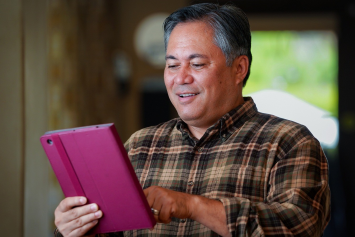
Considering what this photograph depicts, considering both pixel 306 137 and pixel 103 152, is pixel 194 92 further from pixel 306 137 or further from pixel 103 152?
pixel 103 152

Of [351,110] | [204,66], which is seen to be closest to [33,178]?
[204,66]

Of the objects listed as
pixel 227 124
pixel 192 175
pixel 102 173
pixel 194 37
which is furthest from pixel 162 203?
pixel 194 37

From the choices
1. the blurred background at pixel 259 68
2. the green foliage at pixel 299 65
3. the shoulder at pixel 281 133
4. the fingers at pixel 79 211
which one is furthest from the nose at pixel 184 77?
the green foliage at pixel 299 65

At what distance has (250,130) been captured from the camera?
5.48ft

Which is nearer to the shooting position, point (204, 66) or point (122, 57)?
point (204, 66)

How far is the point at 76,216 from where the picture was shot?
1360mm

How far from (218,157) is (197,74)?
0.30m

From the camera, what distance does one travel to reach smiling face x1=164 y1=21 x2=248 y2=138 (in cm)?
168

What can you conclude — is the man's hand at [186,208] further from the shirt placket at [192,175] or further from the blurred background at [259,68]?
the blurred background at [259,68]

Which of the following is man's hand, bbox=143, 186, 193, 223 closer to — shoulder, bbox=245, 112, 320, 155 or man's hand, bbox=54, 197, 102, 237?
man's hand, bbox=54, 197, 102, 237

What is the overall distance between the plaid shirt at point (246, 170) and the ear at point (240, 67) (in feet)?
0.32

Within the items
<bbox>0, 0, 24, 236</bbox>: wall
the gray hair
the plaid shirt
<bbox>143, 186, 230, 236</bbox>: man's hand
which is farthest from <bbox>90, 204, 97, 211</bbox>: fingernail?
<bbox>0, 0, 24, 236</bbox>: wall

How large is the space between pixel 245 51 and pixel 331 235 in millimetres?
3287

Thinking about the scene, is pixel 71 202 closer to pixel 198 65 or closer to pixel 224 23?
pixel 198 65
